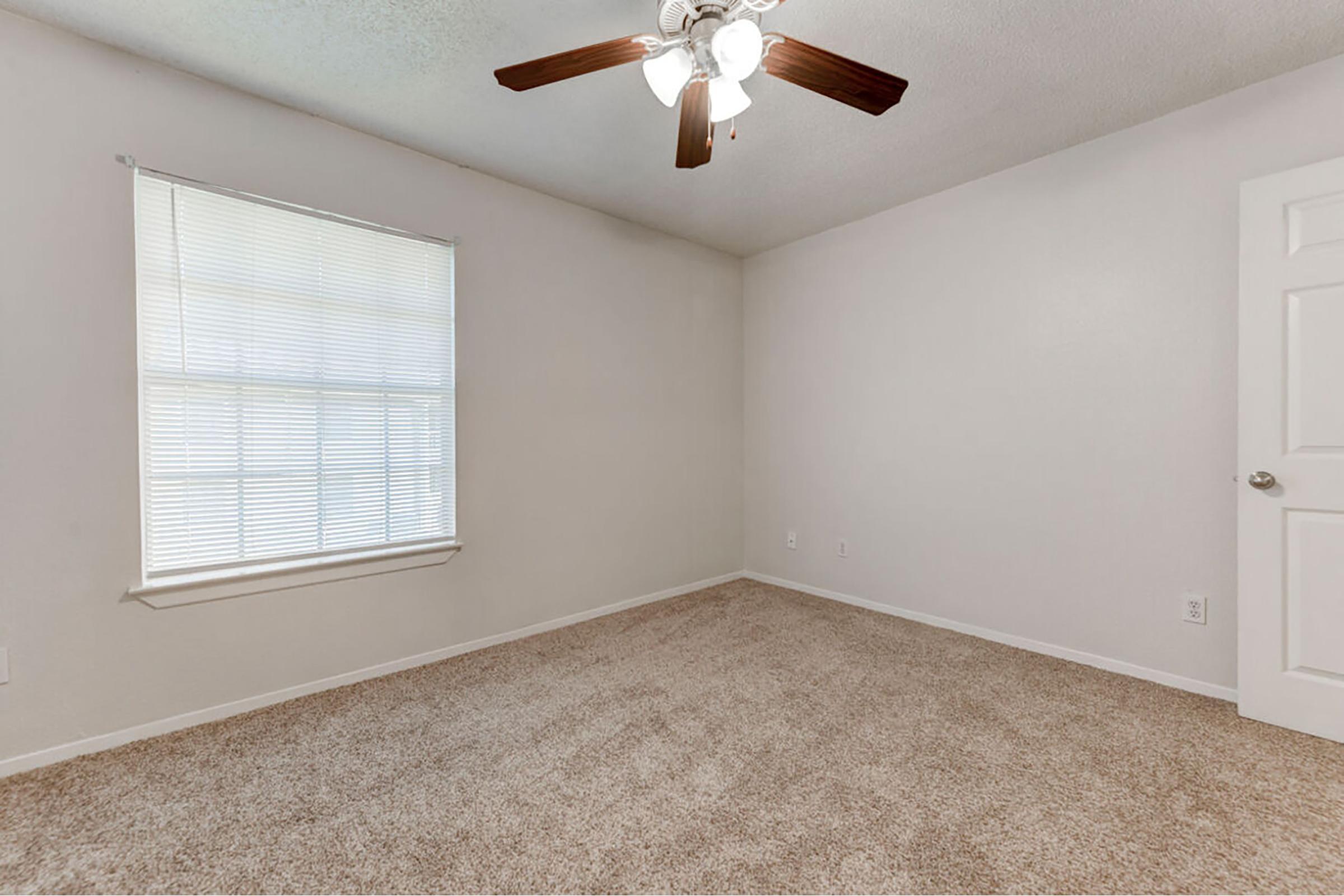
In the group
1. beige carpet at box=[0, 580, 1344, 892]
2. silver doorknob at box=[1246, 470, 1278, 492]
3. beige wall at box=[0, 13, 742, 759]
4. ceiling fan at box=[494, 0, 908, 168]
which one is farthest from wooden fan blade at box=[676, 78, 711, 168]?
silver doorknob at box=[1246, 470, 1278, 492]

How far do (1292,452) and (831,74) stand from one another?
2237mm

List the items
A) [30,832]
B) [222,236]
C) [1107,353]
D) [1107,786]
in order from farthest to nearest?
[1107,353]
[222,236]
[1107,786]
[30,832]

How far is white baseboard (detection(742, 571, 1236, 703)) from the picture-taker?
2471mm

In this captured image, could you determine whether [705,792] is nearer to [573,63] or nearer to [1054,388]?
[573,63]

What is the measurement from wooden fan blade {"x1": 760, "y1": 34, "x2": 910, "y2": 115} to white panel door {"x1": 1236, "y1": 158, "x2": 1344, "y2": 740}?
66.8 inches

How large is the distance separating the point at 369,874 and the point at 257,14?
2.66 m

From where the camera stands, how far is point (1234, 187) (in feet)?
7.77

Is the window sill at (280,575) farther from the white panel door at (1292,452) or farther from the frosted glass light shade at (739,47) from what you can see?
the white panel door at (1292,452)

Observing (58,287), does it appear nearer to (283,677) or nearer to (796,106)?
(283,677)

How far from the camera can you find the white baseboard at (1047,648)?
2471mm

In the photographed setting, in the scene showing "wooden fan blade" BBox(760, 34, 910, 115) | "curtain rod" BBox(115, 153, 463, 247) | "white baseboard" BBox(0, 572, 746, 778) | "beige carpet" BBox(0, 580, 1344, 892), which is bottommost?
"beige carpet" BBox(0, 580, 1344, 892)

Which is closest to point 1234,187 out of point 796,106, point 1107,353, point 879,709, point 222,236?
point 1107,353

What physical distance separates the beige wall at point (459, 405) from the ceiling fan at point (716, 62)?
3.67 feet

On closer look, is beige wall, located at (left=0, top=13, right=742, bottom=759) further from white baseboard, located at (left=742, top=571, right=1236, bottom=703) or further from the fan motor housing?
the fan motor housing
